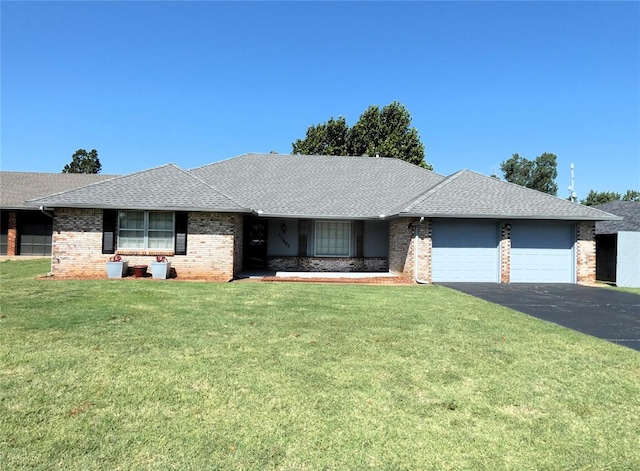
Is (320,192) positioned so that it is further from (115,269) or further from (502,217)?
(115,269)

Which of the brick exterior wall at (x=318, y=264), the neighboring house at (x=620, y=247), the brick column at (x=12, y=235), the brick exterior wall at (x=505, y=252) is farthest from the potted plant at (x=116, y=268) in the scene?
the neighboring house at (x=620, y=247)

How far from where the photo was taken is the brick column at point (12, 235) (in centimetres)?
2167

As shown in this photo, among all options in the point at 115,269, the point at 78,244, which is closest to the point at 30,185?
the point at 78,244

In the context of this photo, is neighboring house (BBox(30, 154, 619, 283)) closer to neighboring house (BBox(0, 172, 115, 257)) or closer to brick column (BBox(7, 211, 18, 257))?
neighboring house (BBox(0, 172, 115, 257))

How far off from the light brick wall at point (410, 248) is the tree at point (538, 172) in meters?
48.8

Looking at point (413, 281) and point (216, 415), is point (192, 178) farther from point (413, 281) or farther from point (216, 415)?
point (216, 415)

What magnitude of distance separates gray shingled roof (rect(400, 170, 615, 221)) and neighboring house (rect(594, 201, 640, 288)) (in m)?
1.93

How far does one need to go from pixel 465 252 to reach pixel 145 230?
39.4 ft

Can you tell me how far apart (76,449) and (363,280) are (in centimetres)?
1191

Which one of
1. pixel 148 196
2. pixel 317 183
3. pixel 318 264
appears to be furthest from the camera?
pixel 317 183

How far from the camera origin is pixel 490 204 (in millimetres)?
14656

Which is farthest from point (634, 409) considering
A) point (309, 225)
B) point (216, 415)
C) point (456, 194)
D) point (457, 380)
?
point (309, 225)

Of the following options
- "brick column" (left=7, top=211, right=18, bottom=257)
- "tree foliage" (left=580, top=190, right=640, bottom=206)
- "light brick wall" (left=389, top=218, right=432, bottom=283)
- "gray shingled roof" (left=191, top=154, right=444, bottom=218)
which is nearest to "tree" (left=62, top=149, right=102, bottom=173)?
"brick column" (left=7, top=211, right=18, bottom=257)

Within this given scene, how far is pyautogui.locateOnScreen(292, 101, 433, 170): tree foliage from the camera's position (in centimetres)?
3391
